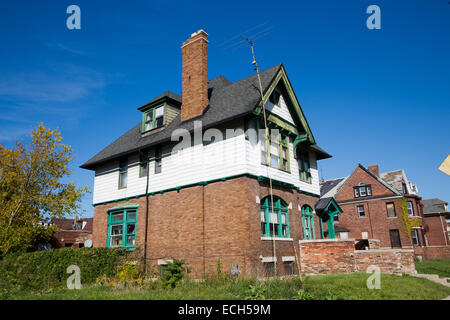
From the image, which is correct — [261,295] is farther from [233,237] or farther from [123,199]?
[123,199]

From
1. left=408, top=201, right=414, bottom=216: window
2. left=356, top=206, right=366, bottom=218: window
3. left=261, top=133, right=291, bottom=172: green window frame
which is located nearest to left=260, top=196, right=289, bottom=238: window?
left=261, top=133, right=291, bottom=172: green window frame

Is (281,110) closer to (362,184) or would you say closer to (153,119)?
(153,119)

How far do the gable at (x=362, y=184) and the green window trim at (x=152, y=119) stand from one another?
28048mm

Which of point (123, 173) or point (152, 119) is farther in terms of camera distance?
point (123, 173)

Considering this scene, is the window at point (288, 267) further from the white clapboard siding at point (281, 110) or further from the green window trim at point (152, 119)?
the green window trim at point (152, 119)

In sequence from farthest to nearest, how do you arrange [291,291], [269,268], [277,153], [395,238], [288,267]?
1. [395,238]
2. [277,153]
3. [288,267]
4. [269,268]
5. [291,291]

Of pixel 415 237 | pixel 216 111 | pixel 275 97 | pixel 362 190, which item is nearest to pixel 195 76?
pixel 216 111

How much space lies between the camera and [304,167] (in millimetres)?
21406

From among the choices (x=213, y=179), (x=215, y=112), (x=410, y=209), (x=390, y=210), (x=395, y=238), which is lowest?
(x=395, y=238)

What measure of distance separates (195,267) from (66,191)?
1250 centimetres

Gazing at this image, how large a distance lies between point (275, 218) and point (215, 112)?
640 cm

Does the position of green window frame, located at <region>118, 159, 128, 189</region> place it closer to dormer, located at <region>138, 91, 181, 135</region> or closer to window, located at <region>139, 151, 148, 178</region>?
window, located at <region>139, 151, 148, 178</region>

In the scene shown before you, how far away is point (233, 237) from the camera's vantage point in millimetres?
15031
